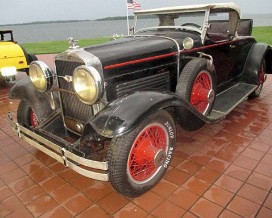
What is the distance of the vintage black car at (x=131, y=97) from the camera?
91.1 inches

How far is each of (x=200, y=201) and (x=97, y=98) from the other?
1437mm

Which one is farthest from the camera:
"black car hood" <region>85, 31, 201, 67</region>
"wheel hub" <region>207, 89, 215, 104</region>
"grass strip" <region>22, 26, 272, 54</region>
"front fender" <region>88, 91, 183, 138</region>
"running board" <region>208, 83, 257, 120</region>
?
"grass strip" <region>22, 26, 272, 54</region>

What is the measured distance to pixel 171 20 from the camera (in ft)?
13.5

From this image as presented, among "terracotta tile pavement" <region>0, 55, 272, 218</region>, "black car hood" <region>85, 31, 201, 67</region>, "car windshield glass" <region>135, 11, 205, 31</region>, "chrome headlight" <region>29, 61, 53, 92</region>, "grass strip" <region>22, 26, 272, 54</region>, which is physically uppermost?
"car windshield glass" <region>135, 11, 205, 31</region>

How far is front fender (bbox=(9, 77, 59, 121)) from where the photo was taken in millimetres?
3334

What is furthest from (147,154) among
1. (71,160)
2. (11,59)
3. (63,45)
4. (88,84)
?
(63,45)

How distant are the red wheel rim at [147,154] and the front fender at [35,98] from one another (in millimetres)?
1471

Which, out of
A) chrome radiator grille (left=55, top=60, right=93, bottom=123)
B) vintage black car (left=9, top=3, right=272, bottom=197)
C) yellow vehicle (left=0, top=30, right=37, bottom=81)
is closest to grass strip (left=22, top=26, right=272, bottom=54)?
yellow vehicle (left=0, top=30, right=37, bottom=81)

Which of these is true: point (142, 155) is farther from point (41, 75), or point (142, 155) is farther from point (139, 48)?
point (41, 75)

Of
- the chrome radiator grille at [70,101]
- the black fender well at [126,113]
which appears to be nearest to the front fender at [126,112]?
the black fender well at [126,113]

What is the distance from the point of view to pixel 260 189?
104 inches

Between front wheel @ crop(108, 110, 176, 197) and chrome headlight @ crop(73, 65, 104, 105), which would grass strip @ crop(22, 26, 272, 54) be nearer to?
front wheel @ crop(108, 110, 176, 197)

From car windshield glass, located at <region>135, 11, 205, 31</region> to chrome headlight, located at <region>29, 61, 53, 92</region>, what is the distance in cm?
198

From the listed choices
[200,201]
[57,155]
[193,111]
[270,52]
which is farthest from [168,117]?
[270,52]
